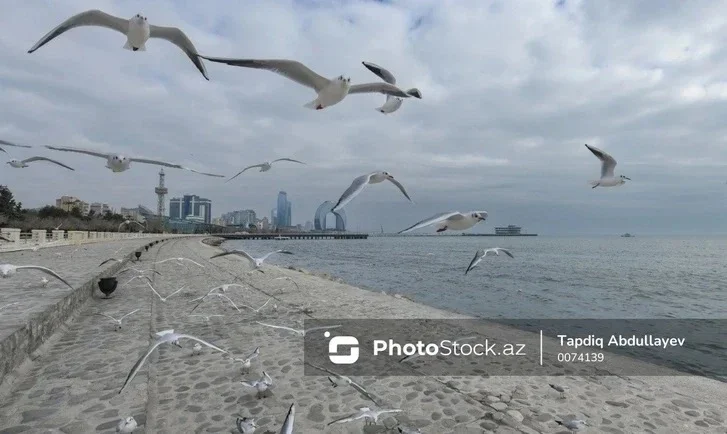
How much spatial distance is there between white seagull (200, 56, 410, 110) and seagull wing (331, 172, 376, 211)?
1.01 metres

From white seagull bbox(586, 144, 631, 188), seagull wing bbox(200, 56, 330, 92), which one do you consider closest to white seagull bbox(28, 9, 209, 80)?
seagull wing bbox(200, 56, 330, 92)

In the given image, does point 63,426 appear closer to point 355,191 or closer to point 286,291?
point 355,191

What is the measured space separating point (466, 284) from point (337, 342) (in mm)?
16304

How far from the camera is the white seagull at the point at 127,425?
3.28 meters

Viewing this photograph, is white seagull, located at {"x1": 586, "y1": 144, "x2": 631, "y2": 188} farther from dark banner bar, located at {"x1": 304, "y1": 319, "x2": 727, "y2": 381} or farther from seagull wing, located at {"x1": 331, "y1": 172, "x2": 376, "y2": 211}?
seagull wing, located at {"x1": 331, "y1": 172, "x2": 376, "y2": 211}

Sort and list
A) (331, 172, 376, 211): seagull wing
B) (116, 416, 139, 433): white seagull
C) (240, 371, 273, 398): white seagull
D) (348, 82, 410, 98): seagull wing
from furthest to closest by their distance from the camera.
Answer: (348, 82, 410, 98): seagull wing
(240, 371, 273, 398): white seagull
(331, 172, 376, 211): seagull wing
(116, 416, 139, 433): white seagull

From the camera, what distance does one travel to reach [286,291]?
45.6 ft

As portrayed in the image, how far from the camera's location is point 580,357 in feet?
24.8

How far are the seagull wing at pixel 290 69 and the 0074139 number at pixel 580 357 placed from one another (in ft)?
19.4

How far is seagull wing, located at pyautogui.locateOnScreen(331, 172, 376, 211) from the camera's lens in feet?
12.0

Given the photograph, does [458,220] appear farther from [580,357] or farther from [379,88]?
[580,357]

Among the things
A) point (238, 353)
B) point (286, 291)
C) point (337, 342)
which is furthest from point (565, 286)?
point (238, 353)

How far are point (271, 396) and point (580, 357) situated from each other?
570 cm

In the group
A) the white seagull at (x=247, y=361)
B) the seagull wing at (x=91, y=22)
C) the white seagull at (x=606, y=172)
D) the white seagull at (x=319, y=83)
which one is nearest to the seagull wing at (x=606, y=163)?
the white seagull at (x=606, y=172)
